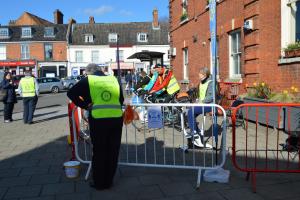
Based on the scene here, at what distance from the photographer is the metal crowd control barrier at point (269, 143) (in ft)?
17.4

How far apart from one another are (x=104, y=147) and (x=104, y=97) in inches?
27.4

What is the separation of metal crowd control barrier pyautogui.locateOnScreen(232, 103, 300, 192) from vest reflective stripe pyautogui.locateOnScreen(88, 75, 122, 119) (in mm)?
1645

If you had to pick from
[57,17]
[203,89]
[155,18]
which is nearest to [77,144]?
[203,89]

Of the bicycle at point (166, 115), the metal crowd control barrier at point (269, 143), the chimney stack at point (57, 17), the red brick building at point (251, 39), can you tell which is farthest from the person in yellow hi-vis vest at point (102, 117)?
the chimney stack at point (57, 17)

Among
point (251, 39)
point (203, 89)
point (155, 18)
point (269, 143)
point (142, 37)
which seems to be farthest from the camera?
point (155, 18)

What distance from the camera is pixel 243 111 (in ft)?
34.5

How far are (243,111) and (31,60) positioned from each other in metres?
45.5

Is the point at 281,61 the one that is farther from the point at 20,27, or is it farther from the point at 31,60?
the point at 20,27

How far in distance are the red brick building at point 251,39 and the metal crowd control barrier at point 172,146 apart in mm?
2778

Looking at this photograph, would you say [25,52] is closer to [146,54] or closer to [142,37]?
[142,37]

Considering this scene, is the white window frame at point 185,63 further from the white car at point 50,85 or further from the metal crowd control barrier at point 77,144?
the white car at point 50,85

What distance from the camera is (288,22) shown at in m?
10.3

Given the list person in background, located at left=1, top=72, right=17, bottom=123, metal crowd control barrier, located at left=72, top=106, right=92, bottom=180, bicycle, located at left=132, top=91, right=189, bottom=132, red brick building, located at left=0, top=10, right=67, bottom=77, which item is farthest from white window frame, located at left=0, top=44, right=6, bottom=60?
metal crowd control barrier, located at left=72, top=106, right=92, bottom=180

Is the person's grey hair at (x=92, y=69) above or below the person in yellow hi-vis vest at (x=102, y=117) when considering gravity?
above
